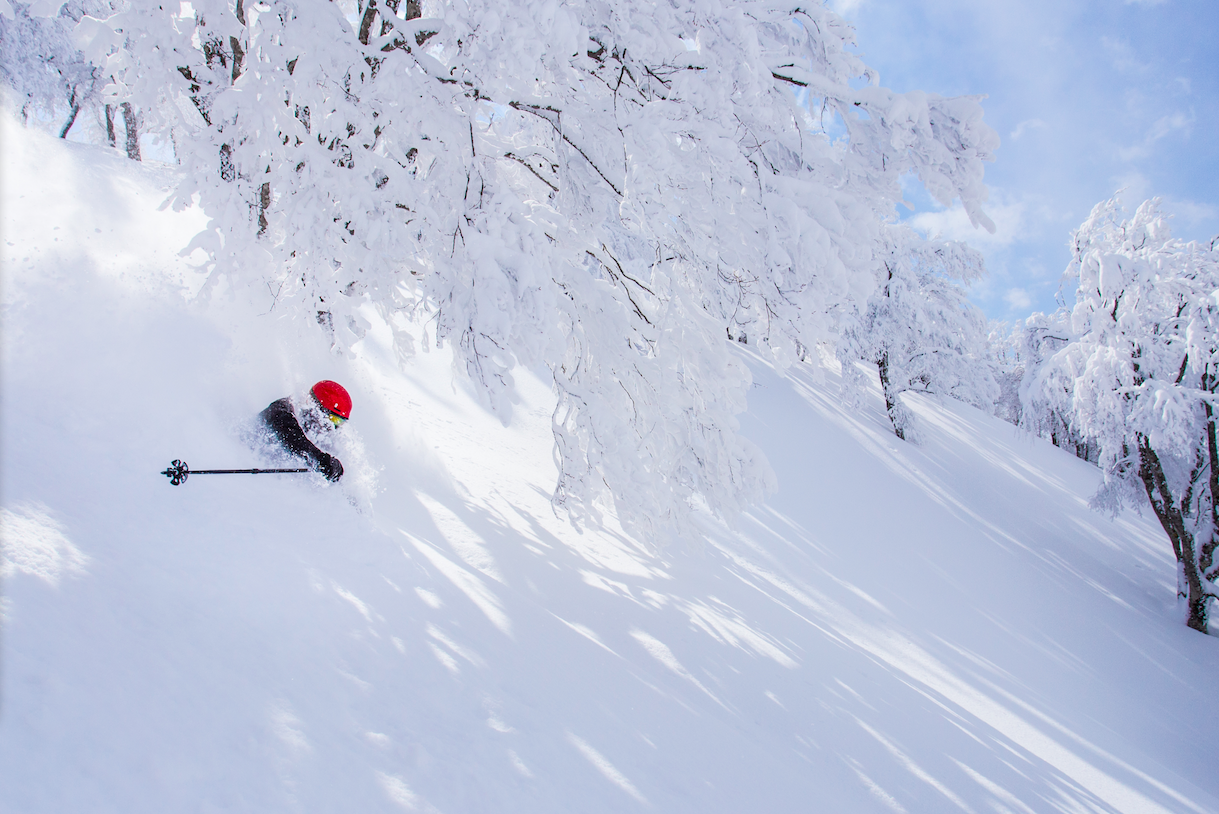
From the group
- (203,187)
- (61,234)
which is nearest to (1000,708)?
(203,187)

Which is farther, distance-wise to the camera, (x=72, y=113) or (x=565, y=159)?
(x=72, y=113)

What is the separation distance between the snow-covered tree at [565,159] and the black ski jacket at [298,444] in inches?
43.1

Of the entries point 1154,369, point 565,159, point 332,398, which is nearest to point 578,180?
point 565,159

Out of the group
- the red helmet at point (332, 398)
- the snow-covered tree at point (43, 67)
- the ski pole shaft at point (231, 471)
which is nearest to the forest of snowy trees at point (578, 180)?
the red helmet at point (332, 398)

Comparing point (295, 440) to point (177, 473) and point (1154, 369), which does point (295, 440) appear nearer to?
point (177, 473)

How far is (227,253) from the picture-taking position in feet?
12.7

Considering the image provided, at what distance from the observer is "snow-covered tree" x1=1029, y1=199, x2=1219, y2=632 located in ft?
30.2

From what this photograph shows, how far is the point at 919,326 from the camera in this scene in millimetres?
14461

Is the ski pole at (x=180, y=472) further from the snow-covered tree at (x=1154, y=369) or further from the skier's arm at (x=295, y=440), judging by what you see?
the snow-covered tree at (x=1154, y=369)

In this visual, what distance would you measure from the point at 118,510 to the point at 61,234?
3752 millimetres

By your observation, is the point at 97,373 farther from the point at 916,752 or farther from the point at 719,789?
the point at 916,752

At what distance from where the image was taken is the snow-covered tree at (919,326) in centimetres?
1449

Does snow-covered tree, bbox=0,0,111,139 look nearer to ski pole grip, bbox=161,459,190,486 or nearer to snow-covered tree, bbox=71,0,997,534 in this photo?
snow-covered tree, bbox=71,0,997,534

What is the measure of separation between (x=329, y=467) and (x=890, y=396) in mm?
15390
